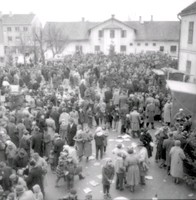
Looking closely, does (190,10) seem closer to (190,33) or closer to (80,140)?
(190,33)

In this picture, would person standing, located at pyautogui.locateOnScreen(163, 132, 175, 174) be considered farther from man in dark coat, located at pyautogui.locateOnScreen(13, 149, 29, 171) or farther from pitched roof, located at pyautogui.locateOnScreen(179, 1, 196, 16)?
pitched roof, located at pyautogui.locateOnScreen(179, 1, 196, 16)

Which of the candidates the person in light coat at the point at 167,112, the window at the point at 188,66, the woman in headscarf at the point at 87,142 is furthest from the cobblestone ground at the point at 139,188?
the window at the point at 188,66

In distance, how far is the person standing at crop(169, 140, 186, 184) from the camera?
9828 mm

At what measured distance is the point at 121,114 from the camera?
1474 centimetres

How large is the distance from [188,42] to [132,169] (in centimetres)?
1768

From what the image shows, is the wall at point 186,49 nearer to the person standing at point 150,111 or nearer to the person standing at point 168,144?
the person standing at point 150,111

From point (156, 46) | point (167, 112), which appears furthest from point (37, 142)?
point (156, 46)

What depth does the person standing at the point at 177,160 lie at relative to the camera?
983 cm

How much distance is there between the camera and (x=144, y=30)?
54844 millimetres

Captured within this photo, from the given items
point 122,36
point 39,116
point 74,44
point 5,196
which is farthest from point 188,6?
point 74,44

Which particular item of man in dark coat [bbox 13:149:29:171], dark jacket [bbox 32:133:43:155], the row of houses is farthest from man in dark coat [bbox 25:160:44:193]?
the row of houses

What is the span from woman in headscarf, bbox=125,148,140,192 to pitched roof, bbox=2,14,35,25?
63328 mm

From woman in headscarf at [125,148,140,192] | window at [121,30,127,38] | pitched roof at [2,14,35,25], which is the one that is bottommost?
woman in headscarf at [125,148,140,192]

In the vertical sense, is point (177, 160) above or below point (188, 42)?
below
